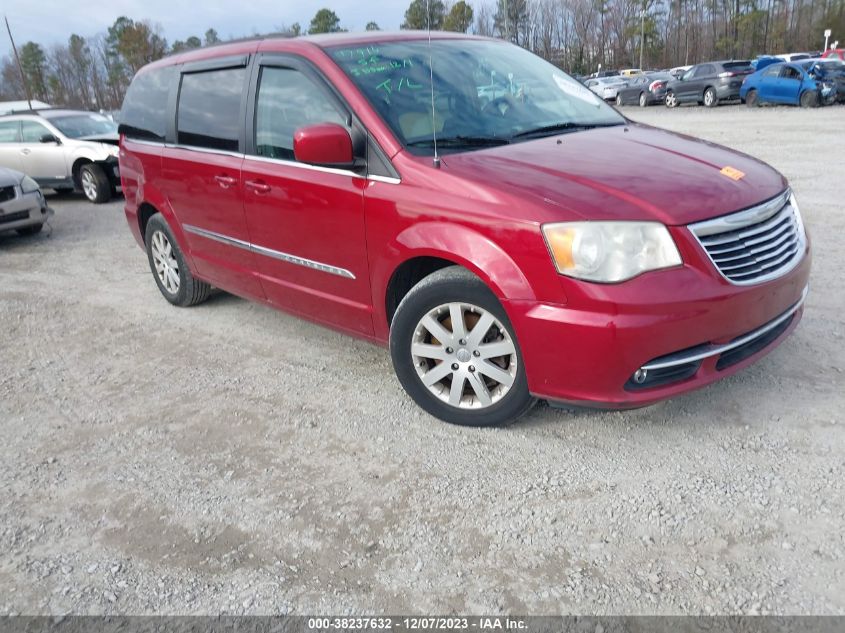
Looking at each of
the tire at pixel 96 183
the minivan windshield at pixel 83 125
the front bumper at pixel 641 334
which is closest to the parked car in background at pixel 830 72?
the minivan windshield at pixel 83 125

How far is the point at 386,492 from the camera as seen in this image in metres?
2.96

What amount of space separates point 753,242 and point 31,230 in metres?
8.98

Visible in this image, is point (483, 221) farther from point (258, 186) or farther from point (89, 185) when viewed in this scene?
point (89, 185)

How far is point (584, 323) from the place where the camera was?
2.78 metres

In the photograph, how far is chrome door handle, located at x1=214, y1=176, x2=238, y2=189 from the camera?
13.8 feet

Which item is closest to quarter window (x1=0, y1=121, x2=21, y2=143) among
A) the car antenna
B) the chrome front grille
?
the car antenna


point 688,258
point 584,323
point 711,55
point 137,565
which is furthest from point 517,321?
point 711,55

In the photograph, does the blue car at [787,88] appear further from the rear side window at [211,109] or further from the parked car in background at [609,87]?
the rear side window at [211,109]

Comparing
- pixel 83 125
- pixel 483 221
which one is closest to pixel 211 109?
pixel 483 221

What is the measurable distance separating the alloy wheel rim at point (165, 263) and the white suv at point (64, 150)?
265 inches

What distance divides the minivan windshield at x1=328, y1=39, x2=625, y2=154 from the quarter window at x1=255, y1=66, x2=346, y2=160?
22 centimetres

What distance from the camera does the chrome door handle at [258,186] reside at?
13.0 feet

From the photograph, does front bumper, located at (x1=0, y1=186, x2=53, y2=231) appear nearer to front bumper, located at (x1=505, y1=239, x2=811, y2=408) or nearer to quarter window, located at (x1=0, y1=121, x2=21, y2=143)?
quarter window, located at (x1=0, y1=121, x2=21, y2=143)

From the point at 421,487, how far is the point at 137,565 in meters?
1.13
